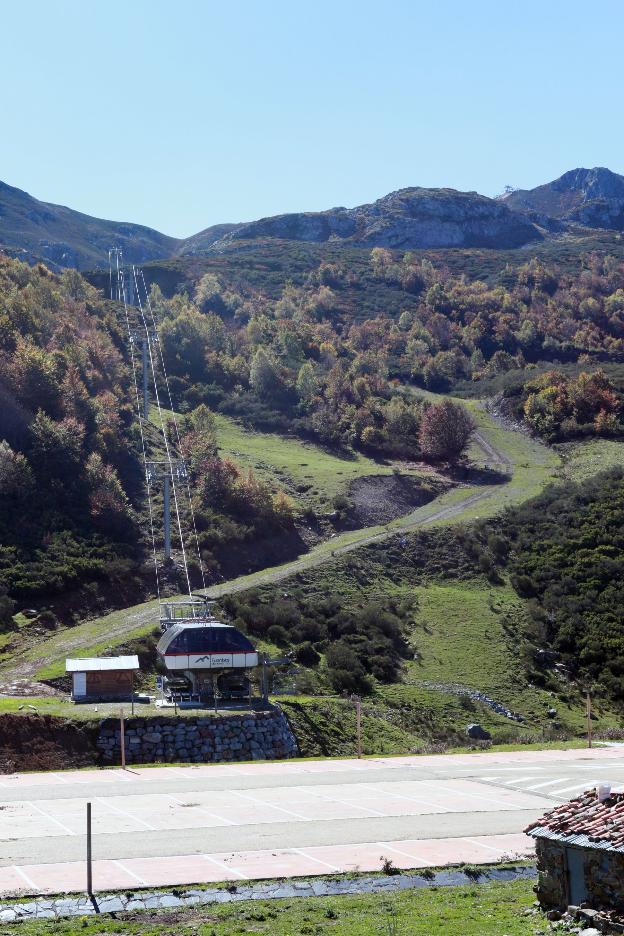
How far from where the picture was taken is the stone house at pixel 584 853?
51.1 ft

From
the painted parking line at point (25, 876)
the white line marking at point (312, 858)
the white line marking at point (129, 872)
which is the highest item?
the painted parking line at point (25, 876)

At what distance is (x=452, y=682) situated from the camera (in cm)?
4797

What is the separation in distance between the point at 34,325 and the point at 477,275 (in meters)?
87.0

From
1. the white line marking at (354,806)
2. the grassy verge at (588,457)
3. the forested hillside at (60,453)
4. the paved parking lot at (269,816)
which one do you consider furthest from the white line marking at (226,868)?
the grassy verge at (588,457)

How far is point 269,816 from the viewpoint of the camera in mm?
24281

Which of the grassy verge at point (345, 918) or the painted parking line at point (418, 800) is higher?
the grassy verge at point (345, 918)

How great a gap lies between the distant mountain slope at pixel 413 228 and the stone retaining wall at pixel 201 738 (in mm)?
154606

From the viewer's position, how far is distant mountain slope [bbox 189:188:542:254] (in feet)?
616

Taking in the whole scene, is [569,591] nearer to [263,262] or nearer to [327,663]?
[327,663]

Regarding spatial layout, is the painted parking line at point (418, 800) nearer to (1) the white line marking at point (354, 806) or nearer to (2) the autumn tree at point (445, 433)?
(1) the white line marking at point (354, 806)

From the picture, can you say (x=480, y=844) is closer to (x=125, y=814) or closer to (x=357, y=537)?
(x=125, y=814)

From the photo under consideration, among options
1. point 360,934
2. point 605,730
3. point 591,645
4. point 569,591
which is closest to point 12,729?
point 360,934

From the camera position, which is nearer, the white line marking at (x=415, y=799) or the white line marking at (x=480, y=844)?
the white line marking at (x=480, y=844)

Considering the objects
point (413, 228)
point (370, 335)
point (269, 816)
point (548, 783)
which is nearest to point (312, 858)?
point (269, 816)
